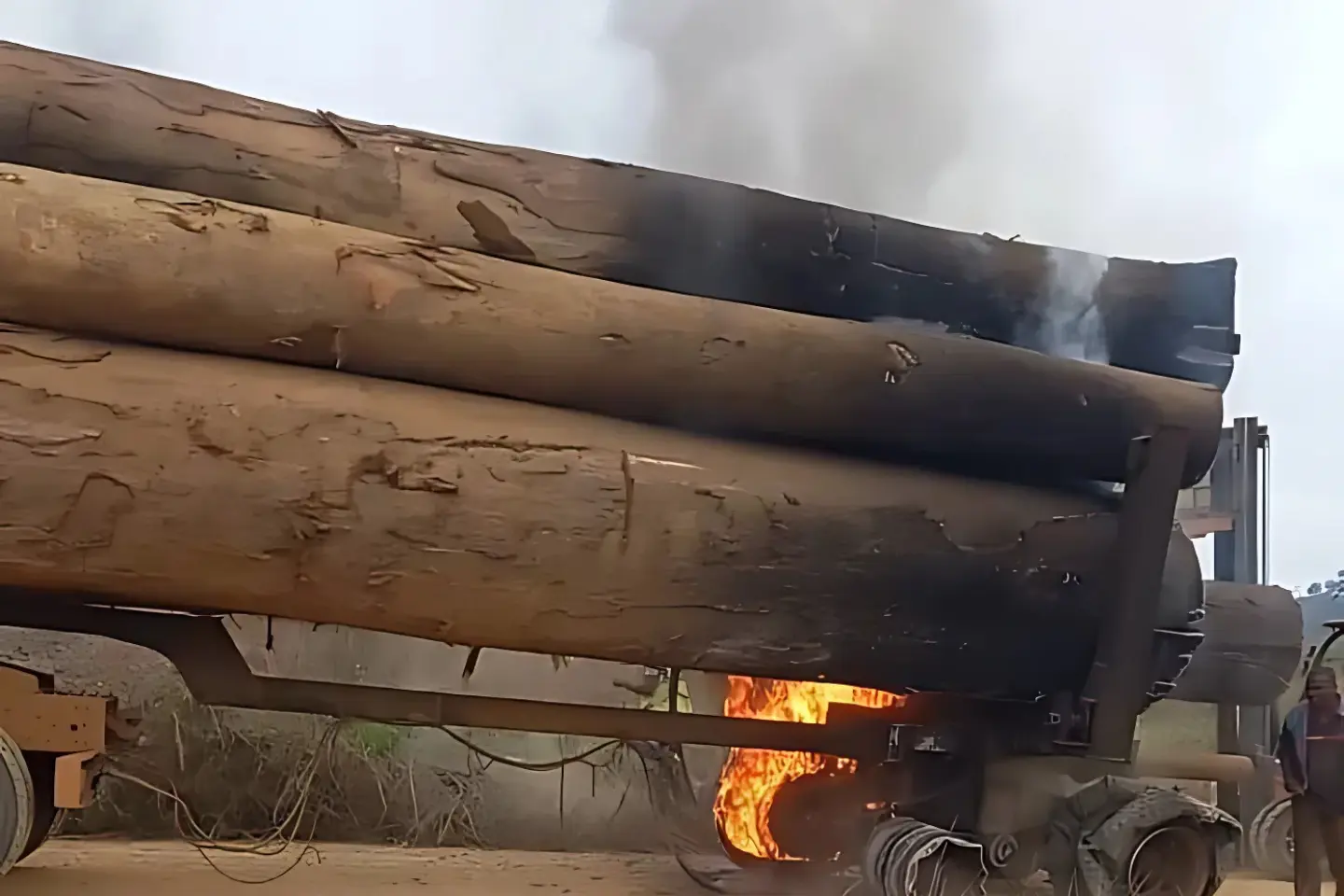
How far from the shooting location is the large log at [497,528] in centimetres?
282

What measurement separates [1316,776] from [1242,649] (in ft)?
2.82

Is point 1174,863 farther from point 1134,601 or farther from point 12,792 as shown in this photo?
point 12,792

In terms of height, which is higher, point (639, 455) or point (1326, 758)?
point (639, 455)

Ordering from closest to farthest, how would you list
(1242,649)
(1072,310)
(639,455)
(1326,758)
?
(639,455), (1072,310), (1326,758), (1242,649)

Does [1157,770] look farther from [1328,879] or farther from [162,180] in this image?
[162,180]

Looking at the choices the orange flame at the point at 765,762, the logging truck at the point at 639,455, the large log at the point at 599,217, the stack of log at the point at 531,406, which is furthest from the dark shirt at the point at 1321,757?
the orange flame at the point at 765,762

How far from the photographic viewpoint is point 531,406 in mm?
3340

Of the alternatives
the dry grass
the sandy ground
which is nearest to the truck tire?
the sandy ground

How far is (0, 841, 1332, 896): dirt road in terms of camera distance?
13.1 feet

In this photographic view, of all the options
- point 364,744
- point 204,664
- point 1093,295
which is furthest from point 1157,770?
point 364,744

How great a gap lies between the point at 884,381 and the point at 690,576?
868 millimetres

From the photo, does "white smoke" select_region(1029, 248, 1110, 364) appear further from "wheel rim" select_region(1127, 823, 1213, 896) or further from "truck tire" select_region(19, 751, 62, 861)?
"truck tire" select_region(19, 751, 62, 861)

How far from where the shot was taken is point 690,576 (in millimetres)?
3318

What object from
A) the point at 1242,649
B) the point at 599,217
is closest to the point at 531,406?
the point at 599,217
